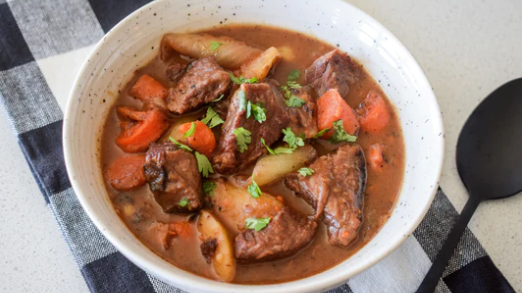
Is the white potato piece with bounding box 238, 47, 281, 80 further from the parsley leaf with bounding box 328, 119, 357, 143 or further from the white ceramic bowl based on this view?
the parsley leaf with bounding box 328, 119, 357, 143

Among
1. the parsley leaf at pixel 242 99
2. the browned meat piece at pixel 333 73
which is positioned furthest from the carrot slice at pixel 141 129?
the browned meat piece at pixel 333 73

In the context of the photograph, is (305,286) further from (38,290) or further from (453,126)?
(453,126)

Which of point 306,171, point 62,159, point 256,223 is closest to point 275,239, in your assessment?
point 256,223

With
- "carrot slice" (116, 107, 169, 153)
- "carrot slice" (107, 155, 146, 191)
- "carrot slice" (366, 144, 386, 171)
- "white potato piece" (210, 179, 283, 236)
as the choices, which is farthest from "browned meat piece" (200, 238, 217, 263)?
"carrot slice" (366, 144, 386, 171)

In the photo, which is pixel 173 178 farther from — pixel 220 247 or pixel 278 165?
pixel 278 165

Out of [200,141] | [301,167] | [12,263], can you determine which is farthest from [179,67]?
[12,263]

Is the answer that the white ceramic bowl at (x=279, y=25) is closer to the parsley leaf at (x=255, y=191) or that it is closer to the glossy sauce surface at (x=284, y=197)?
the glossy sauce surface at (x=284, y=197)
